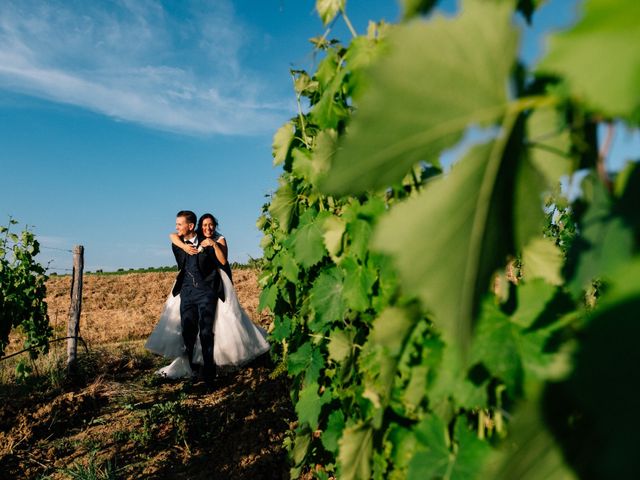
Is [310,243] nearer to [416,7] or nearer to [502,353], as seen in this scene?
[502,353]

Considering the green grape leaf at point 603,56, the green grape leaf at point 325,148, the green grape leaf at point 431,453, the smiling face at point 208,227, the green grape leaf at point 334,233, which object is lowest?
the green grape leaf at point 431,453

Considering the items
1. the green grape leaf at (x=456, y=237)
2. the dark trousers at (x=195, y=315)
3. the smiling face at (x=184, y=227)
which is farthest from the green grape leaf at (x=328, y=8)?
the dark trousers at (x=195, y=315)

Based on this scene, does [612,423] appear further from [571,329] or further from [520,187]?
[571,329]

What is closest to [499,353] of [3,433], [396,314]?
[396,314]

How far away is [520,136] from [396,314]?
0.60 m

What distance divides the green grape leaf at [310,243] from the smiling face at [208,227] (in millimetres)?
4806

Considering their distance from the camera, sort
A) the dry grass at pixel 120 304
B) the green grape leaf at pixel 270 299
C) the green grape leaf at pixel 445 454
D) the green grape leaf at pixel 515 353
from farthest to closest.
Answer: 1. the dry grass at pixel 120 304
2. the green grape leaf at pixel 270 299
3. the green grape leaf at pixel 445 454
4. the green grape leaf at pixel 515 353

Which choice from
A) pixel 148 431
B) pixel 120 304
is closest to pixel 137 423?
pixel 148 431

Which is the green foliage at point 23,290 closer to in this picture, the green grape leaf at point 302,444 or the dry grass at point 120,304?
A: the dry grass at point 120,304

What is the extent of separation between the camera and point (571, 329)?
0.73 meters

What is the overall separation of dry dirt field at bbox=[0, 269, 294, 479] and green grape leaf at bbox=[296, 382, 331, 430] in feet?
5.38

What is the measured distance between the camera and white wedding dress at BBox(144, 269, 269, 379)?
7016mm

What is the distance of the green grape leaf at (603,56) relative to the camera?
294 mm

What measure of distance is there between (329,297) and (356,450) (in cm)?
69
